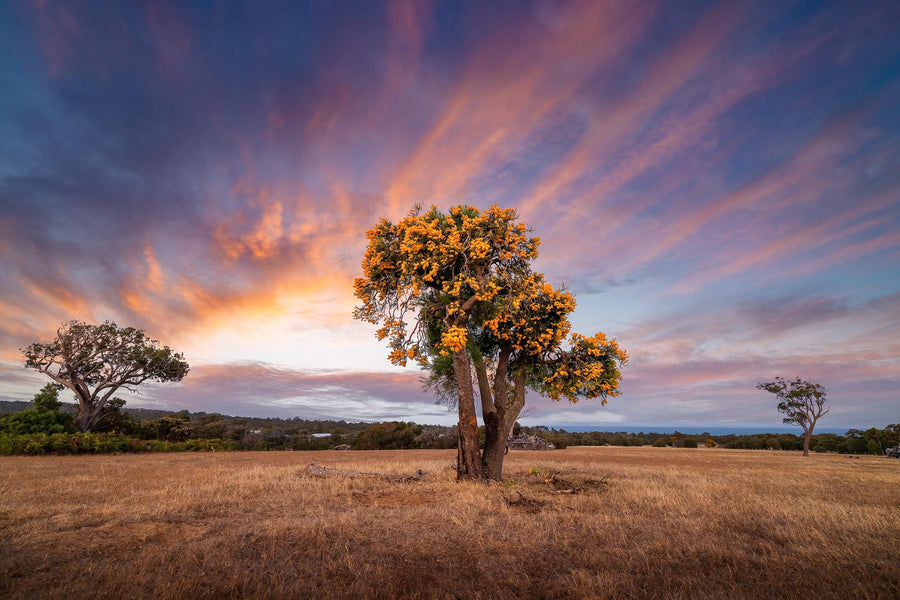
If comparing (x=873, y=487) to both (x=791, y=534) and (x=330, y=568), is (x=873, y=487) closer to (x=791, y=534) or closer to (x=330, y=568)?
(x=791, y=534)

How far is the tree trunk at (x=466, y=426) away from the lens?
1669cm

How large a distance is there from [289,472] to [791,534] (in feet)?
60.5

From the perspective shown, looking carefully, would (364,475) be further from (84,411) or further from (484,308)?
(84,411)

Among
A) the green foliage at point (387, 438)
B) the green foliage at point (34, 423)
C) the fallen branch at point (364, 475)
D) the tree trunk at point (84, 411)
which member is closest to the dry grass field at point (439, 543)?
the fallen branch at point (364, 475)

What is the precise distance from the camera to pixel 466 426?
55.5 feet

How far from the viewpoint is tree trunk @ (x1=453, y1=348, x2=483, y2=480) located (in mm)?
16688

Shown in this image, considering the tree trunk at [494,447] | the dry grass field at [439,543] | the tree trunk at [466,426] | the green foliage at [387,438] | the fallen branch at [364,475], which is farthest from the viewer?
the green foliage at [387,438]

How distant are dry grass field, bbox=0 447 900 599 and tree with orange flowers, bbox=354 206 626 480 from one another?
4.32 metres

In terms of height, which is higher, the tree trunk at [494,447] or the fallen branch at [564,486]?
the tree trunk at [494,447]

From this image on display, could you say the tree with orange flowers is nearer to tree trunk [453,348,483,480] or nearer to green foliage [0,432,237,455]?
tree trunk [453,348,483,480]

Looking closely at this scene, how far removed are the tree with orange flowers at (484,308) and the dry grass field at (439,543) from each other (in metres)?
4.32

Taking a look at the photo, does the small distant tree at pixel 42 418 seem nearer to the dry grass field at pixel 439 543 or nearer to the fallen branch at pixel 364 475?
the dry grass field at pixel 439 543

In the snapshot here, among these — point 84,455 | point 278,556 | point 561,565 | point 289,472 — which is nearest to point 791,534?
point 561,565

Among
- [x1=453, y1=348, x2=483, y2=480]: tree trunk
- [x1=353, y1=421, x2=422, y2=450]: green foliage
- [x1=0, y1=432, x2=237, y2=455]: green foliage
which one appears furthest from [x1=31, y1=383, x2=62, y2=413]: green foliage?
[x1=453, y1=348, x2=483, y2=480]: tree trunk
